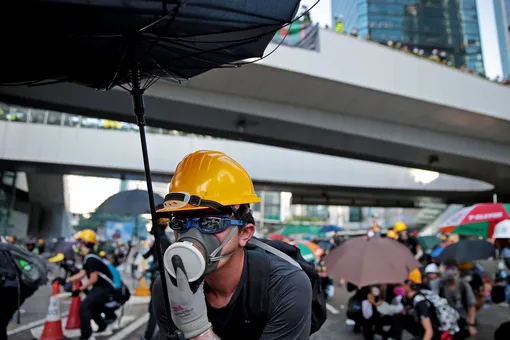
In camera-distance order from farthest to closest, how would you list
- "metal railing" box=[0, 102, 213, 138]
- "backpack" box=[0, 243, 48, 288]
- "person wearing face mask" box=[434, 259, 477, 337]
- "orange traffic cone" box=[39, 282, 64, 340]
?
"metal railing" box=[0, 102, 213, 138] < "person wearing face mask" box=[434, 259, 477, 337] < "orange traffic cone" box=[39, 282, 64, 340] < "backpack" box=[0, 243, 48, 288]

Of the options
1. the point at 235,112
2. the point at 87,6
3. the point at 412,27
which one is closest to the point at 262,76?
the point at 235,112

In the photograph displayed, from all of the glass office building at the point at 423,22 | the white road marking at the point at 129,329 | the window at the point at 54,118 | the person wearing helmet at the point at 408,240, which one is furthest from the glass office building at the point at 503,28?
the white road marking at the point at 129,329

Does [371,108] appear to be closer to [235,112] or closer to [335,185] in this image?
[235,112]

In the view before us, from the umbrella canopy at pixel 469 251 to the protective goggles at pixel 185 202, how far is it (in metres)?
8.09

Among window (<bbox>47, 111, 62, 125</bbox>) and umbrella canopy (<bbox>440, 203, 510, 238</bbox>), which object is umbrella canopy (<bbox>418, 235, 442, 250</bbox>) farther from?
window (<bbox>47, 111, 62, 125</bbox>)

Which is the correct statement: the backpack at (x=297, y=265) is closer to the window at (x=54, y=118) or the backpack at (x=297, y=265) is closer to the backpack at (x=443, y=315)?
the backpack at (x=443, y=315)

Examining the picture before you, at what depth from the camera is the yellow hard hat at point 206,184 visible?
1757 mm

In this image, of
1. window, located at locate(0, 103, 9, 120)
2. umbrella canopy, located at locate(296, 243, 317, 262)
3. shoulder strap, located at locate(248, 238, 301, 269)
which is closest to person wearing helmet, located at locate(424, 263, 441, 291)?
umbrella canopy, located at locate(296, 243, 317, 262)

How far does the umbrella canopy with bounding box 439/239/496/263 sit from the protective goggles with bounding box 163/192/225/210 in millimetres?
8095

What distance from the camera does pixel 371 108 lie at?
44.7 ft

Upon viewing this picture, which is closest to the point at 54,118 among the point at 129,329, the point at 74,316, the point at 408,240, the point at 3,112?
the point at 3,112

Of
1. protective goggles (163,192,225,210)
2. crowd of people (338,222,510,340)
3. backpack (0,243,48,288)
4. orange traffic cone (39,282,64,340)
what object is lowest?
orange traffic cone (39,282,64,340)

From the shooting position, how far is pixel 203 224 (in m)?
1.79

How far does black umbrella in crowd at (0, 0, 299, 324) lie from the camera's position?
153cm
